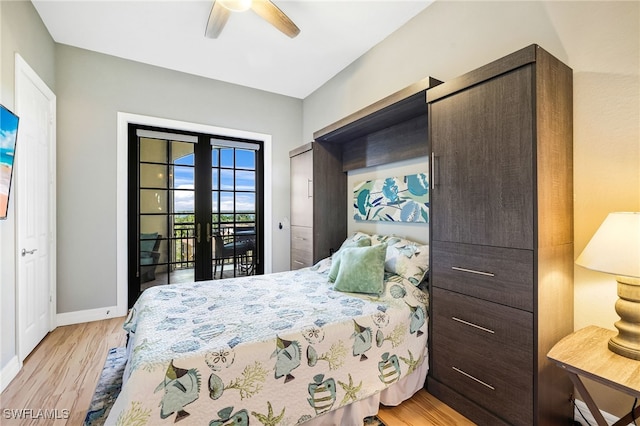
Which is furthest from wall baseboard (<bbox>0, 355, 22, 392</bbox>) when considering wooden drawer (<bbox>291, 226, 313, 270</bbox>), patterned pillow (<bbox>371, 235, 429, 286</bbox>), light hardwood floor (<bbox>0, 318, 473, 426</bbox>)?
patterned pillow (<bbox>371, 235, 429, 286</bbox>)

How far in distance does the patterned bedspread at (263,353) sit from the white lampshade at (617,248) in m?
1.00

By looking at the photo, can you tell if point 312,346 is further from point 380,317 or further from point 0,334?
point 0,334

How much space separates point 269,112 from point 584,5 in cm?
342

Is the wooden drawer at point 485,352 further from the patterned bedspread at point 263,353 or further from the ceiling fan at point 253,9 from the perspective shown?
the ceiling fan at point 253,9

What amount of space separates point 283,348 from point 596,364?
4.41 feet

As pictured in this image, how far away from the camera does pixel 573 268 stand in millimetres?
1639

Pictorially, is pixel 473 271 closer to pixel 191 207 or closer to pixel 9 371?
pixel 9 371

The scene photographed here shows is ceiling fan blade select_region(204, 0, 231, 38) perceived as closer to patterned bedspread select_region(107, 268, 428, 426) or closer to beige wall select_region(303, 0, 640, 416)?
beige wall select_region(303, 0, 640, 416)

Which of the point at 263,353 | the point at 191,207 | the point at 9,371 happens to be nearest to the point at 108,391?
the point at 9,371

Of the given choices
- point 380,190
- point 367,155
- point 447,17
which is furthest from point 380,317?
point 447,17

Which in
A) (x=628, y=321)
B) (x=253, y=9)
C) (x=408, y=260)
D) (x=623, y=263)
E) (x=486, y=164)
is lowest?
(x=628, y=321)

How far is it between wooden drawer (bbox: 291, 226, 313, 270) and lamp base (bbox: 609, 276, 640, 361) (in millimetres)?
2478

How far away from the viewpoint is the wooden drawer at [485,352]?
144 cm

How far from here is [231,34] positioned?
9.31ft
